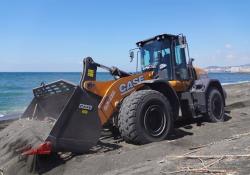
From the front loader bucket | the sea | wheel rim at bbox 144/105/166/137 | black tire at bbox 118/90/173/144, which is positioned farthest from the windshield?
the front loader bucket

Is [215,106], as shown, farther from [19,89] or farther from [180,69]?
[19,89]

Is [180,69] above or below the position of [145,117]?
above

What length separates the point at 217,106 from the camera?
12.1m

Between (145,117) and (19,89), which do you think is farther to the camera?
(19,89)

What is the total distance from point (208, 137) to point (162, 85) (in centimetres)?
165

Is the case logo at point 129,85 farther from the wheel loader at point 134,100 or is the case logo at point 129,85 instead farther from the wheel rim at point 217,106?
the wheel rim at point 217,106

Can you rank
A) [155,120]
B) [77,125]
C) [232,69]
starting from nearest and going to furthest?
[77,125]
[155,120]
[232,69]

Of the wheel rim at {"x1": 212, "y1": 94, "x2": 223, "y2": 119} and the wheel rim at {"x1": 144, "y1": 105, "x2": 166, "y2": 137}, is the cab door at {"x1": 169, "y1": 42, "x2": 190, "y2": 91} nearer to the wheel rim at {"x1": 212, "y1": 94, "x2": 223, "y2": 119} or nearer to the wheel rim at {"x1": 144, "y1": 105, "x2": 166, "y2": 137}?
the wheel rim at {"x1": 212, "y1": 94, "x2": 223, "y2": 119}

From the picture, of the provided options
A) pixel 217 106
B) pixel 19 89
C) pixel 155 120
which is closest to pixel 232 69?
pixel 19 89

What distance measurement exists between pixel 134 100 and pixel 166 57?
8.54 feet

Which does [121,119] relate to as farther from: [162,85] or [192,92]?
[192,92]

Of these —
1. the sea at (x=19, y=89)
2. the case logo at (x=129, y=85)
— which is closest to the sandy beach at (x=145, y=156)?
the case logo at (x=129, y=85)

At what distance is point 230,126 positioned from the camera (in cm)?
1090

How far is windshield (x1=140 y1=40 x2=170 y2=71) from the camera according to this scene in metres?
11.1
